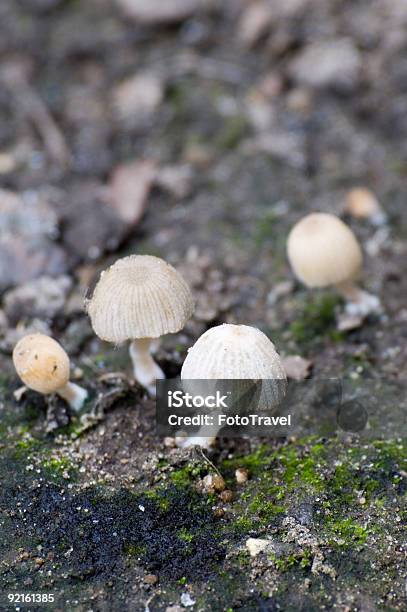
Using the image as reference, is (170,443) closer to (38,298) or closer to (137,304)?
(137,304)

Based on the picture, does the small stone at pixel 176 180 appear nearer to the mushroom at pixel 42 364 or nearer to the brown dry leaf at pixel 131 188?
the brown dry leaf at pixel 131 188

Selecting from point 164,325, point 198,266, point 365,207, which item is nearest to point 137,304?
point 164,325

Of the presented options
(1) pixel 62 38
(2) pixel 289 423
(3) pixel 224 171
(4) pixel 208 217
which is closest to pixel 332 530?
(2) pixel 289 423

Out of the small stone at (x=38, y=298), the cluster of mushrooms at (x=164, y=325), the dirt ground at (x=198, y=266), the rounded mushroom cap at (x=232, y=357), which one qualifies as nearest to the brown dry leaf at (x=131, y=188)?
the dirt ground at (x=198, y=266)

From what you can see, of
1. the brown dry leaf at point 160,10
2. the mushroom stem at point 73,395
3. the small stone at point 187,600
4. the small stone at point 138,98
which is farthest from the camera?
the brown dry leaf at point 160,10

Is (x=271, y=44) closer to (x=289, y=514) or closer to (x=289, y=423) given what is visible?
(x=289, y=423)

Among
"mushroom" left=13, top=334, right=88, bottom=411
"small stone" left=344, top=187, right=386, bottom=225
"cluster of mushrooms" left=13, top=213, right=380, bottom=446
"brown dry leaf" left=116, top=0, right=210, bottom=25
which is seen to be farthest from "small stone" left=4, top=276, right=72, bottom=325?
"brown dry leaf" left=116, top=0, right=210, bottom=25
